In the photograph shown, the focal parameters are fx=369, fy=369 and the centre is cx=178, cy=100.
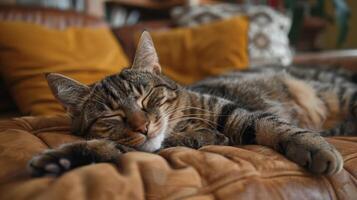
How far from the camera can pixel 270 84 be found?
1526 millimetres

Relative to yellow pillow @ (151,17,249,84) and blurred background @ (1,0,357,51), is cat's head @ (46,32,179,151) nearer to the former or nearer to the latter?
yellow pillow @ (151,17,249,84)

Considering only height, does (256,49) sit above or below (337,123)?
above

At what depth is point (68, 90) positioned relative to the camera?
3.43 feet

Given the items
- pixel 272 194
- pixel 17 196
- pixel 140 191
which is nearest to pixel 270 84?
pixel 272 194

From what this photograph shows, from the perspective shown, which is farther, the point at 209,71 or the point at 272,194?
the point at 209,71

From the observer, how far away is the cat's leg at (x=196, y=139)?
1015 mm

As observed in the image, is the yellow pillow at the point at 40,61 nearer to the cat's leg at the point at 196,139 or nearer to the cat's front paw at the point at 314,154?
the cat's leg at the point at 196,139

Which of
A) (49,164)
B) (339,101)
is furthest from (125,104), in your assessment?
(339,101)

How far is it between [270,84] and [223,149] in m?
0.77

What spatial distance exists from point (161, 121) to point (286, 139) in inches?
12.8

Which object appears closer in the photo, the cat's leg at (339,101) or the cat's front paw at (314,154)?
the cat's front paw at (314,154)

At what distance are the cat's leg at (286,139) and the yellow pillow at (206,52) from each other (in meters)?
0.86

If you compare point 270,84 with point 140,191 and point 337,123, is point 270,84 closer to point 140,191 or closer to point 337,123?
point 337,123

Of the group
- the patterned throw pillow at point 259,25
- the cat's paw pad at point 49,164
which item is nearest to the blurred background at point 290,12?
the patterned throw pillow at point 259,25
